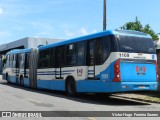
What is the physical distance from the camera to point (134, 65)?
638 inches

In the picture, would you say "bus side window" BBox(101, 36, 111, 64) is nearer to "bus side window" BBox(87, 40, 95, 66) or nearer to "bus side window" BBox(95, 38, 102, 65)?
"bus side window" BBox(95, 38, 102, 65)

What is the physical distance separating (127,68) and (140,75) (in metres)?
0.78

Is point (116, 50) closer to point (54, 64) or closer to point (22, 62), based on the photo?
point (54, 64)

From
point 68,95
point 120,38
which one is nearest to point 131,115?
point 120,38

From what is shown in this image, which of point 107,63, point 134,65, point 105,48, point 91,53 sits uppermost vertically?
point 105,48

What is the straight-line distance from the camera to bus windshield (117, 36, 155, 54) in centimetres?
1605

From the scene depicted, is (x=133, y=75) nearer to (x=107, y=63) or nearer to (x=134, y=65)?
(x=134, y=65)

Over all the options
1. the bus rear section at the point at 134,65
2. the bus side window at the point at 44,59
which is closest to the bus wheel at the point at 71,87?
the bus side window at the point at 44,59

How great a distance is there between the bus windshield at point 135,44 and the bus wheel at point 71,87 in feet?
13.4

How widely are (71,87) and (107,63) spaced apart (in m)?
3.94

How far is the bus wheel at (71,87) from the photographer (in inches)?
751

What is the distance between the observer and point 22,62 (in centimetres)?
2755

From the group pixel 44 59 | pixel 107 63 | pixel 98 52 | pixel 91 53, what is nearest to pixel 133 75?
pixel 107 63

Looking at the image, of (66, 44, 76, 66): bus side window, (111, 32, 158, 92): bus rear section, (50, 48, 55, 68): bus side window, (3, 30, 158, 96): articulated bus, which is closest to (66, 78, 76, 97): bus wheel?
(3, 30, 158, 96): articulated bus
